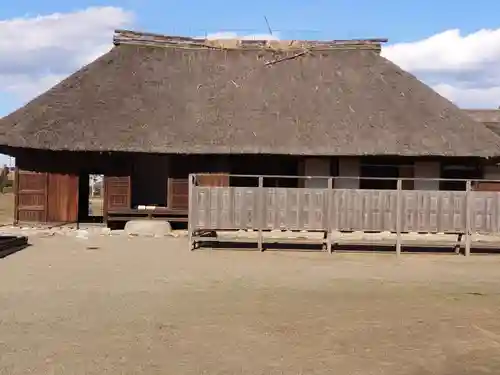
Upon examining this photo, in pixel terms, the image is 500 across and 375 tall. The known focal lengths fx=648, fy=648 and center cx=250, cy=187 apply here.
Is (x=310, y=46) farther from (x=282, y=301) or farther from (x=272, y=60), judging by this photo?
(x=282, y=301)

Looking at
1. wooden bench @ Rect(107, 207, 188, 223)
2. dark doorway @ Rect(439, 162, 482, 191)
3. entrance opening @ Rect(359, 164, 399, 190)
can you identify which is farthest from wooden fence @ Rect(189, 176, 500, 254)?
dark doorway @ Rect(439, 162, 482, 191)

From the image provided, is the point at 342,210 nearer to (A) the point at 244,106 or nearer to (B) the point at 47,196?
(A) the point at 244,106

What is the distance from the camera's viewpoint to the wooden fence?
14.3 m

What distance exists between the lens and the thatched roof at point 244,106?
61.8 feet

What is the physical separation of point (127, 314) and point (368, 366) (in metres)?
3.11

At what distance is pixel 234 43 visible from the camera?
76.0 ft

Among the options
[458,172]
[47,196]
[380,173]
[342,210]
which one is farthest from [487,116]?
[47,196]

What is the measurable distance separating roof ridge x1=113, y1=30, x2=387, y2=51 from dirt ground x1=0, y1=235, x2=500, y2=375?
1184 cm

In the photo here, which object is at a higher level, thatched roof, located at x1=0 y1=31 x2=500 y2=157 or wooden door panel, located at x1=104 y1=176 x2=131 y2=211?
thatched roof, located at x1=0 y1=31 x2=500 y2=157

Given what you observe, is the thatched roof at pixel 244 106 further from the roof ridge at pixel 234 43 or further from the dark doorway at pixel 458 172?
the dark doorway at pixel 458 172

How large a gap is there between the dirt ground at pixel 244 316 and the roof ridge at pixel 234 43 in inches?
466

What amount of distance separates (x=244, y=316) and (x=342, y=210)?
729 cm

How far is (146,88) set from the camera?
21.0 m

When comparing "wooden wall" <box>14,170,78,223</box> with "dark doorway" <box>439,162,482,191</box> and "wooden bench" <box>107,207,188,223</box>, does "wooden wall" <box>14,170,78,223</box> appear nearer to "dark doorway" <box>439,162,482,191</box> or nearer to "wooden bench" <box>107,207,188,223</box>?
"wooden bench" <box>107,207,188,223</box>
